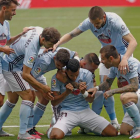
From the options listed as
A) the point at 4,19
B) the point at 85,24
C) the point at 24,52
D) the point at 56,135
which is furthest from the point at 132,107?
the point at 4,19

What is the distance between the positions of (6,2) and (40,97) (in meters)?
1.76

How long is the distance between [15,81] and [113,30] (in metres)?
2.01

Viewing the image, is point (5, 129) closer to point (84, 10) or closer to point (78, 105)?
point (78, 105)

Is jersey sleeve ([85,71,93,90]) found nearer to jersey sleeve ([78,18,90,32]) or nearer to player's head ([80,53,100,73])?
player's head ([80,53,100,73])

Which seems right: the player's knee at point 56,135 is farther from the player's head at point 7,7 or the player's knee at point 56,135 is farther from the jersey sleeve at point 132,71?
the player's head at point 7,7

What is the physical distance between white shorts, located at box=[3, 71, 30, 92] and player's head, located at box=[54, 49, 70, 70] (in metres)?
0.62

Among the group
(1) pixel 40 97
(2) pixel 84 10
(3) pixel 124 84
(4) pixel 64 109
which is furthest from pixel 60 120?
(2) pixel 84 10

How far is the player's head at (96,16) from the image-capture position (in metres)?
7.68

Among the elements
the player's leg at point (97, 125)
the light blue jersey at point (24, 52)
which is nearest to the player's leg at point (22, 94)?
the light blue jersey at point (24, 52)

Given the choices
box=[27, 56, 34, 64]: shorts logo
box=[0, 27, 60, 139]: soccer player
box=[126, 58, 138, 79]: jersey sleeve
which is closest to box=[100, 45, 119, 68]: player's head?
box=[126, 58, 138, 79]: jersey sleeve

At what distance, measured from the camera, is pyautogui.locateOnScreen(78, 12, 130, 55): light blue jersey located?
798 cm

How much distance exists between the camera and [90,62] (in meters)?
7.86

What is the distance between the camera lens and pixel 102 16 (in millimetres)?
7809

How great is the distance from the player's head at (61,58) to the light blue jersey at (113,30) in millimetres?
1160
